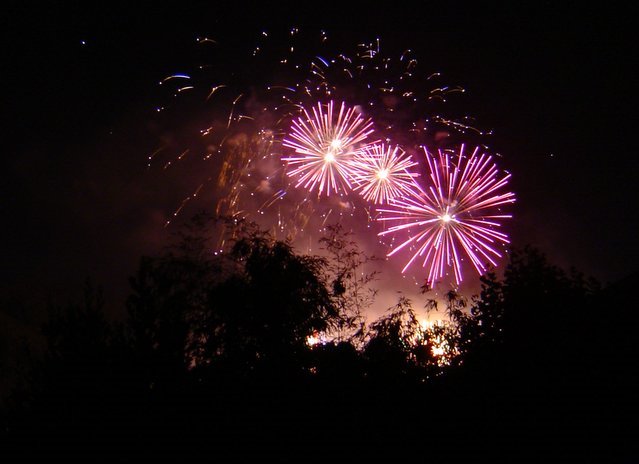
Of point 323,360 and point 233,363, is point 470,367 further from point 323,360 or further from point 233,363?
point 233,363

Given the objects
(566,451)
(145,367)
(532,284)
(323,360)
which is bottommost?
(145,367)

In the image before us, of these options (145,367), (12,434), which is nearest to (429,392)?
(145,367)

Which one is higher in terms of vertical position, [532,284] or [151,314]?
[532,284]

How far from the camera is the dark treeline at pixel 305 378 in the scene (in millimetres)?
7566

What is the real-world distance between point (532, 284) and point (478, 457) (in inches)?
155

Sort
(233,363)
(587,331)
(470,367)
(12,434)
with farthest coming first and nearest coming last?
(470,367), (233,363), (587,331), (12,434)

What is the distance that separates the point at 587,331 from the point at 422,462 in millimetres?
4009

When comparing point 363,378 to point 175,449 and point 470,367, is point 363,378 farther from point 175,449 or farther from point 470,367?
point 175,449

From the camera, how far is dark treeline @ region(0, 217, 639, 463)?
298 inches

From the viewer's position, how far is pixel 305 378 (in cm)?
1041

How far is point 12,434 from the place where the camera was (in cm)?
750

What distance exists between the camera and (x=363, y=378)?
36.7ft

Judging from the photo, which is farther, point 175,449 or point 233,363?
point 233,363

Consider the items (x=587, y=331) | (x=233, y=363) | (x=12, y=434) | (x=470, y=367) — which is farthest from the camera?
(x=470, y=367)
